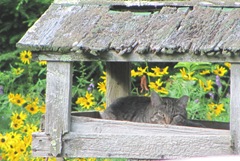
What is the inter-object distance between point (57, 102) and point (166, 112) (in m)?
0.90

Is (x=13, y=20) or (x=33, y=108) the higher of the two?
(x=13, y=20)

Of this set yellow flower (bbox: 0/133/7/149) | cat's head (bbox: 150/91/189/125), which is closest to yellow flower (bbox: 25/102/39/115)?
yellow flower (bbox: 0/133/7/149)

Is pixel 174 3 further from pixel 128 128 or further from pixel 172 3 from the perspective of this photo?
pixel 128 128

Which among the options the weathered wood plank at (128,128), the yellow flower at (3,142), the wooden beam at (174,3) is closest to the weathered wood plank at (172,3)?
the wooden beam at (174,3)

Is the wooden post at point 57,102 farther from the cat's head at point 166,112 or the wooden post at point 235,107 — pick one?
the wooden post at point 235,107

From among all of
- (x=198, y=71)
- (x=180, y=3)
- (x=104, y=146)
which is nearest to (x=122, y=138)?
(x=104, y=146)

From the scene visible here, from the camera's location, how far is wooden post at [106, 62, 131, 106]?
5125 millimetres

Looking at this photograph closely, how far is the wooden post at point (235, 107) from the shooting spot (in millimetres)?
3861

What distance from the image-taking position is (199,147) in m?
4.00

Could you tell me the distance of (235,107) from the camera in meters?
3.88

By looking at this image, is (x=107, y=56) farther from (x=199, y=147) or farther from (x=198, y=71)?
(x=198, y=71)

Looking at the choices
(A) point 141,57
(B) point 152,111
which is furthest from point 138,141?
(B) point 152,111

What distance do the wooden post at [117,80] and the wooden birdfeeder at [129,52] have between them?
0.84m

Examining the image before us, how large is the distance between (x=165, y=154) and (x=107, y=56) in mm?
610
